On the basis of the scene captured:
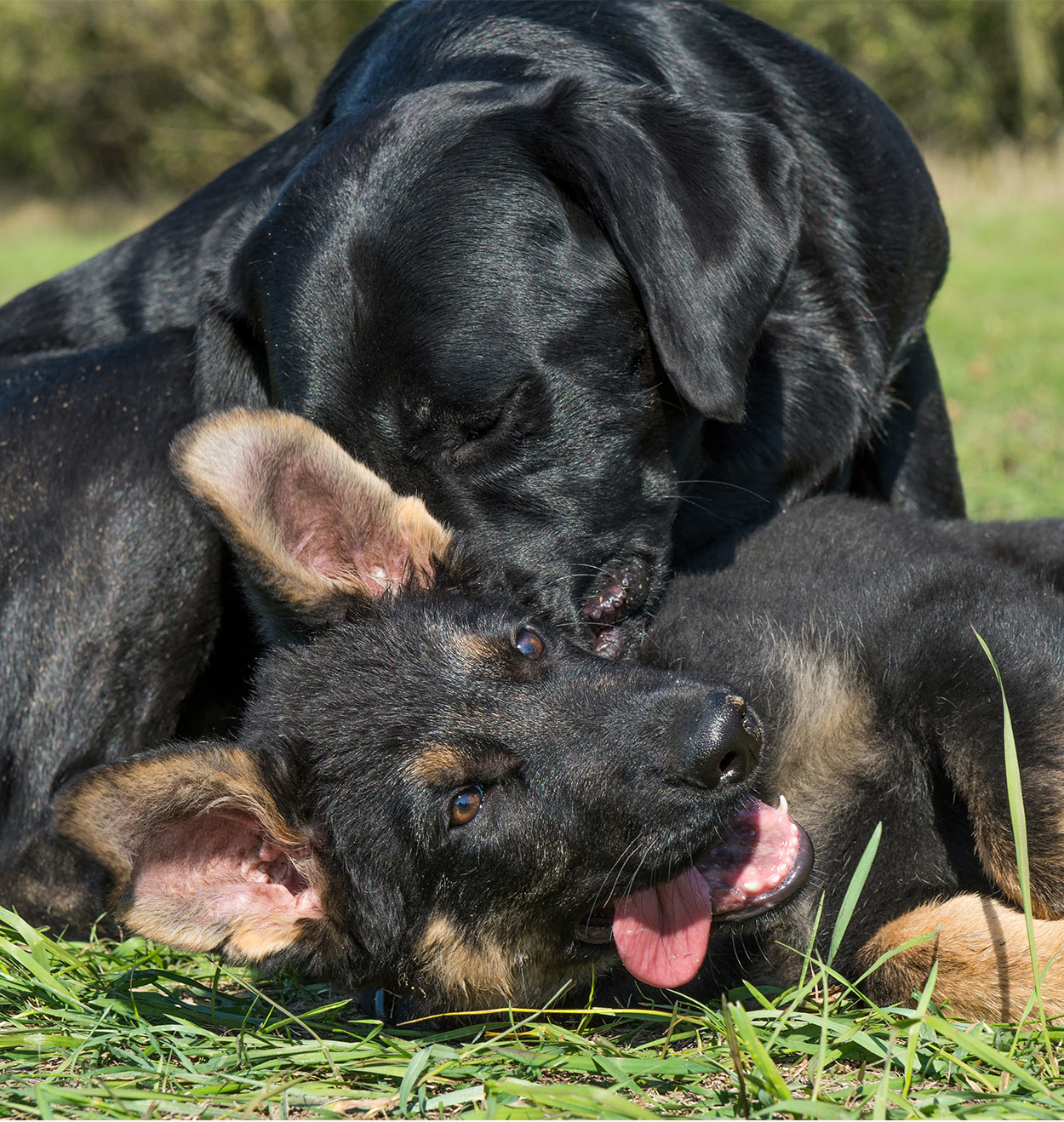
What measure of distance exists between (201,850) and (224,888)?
112mm


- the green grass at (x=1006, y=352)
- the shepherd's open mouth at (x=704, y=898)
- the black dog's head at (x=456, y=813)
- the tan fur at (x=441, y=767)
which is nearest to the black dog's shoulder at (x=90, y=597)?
the black dog's head at (x=456, y=813)

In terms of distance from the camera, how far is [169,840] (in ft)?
7.84

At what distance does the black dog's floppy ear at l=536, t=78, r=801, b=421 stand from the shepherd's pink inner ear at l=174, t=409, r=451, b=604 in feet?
2.66

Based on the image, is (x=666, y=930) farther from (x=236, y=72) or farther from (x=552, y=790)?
(x=236, y=72)

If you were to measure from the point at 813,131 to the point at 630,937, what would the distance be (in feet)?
9.25

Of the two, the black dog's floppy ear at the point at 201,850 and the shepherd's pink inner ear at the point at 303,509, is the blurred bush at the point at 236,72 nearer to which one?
the shepherd's pink inner ear at the point at 303,509

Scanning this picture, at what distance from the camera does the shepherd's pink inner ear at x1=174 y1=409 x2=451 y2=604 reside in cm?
275

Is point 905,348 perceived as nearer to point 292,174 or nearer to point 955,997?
point 292,174

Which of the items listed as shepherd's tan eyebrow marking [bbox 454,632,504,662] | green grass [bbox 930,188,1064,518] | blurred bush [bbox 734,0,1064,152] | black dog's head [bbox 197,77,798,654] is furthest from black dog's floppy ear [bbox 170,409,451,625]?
blurred bush [bbox 734,0,1064,152]

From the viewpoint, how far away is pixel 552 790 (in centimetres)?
268

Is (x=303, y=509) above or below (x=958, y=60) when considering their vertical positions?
above

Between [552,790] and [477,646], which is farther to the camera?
[477,646]

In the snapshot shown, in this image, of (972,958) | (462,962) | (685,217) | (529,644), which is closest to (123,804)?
(462,962)

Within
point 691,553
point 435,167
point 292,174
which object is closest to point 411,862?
point 691,553
